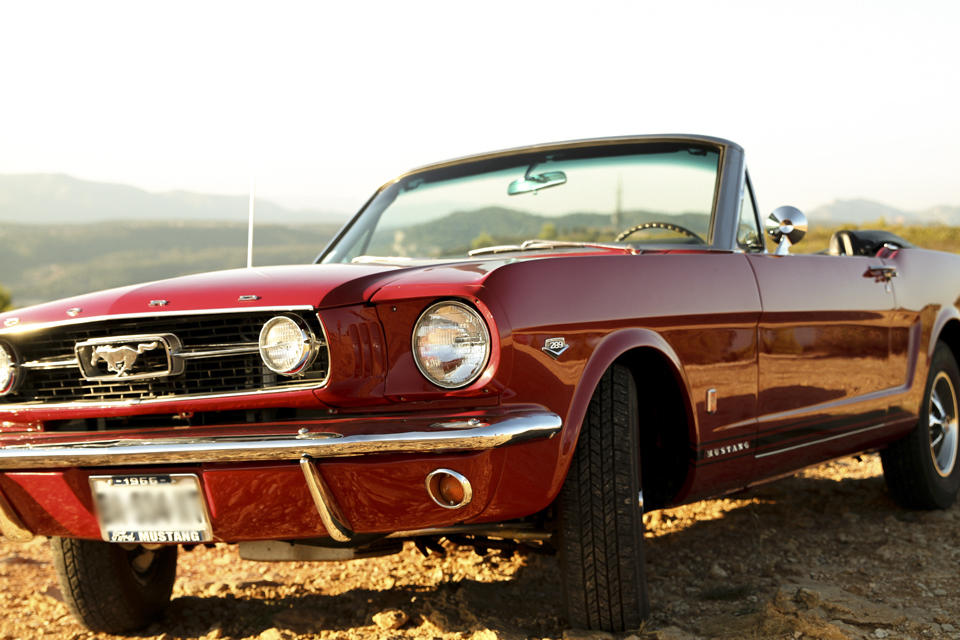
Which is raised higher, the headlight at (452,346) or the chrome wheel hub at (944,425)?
the headlight at (452,346)

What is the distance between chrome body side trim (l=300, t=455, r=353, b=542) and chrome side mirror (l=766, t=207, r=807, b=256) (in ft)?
6.69

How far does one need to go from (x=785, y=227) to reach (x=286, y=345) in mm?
2101

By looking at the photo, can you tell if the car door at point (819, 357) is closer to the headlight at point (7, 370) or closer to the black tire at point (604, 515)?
the black tire at point (604, 515)

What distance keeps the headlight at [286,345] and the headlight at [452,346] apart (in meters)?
0.27

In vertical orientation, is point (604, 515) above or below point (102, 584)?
above

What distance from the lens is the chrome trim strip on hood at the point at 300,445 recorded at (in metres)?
1.97

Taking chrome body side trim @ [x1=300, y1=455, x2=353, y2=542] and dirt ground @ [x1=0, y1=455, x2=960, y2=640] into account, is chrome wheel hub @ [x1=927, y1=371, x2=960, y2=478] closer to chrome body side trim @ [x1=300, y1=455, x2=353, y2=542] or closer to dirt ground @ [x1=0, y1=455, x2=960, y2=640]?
dirt ground @ [x1=0, y1=455, x2=960, y2=640]

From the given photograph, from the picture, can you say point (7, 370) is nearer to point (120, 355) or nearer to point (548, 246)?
point (120, 355)

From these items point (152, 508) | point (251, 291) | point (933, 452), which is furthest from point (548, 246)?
point (933, 452)

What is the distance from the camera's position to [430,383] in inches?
82.3

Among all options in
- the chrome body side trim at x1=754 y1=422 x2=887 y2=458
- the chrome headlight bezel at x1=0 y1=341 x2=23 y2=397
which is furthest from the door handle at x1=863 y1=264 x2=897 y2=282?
the chrome headlight bezel at x1=0 y1=341 x2=23 y2=397

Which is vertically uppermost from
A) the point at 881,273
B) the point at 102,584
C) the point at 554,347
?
the point at 881,273

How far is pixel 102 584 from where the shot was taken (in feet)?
9.12

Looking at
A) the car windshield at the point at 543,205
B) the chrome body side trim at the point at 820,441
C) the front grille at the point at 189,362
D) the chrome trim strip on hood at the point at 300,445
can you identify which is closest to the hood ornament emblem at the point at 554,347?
the chrome trim strip on hood at the point at 300,445
